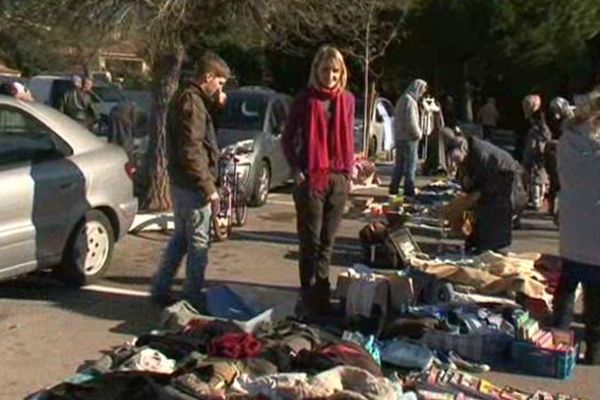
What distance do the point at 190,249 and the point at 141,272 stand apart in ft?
5.80

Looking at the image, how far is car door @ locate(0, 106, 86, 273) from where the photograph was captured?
27.0ft

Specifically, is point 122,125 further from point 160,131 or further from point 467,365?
point 467,365

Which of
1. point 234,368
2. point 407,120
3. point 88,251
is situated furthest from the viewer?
point 407,120

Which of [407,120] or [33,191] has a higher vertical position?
[407,120]

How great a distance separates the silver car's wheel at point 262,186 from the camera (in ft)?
49.0

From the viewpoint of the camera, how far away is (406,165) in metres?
16.3

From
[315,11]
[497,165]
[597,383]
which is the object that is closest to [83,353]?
[597,383]

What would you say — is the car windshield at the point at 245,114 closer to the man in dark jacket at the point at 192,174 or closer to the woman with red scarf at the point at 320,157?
the man in dark jacket at the point at 192,174

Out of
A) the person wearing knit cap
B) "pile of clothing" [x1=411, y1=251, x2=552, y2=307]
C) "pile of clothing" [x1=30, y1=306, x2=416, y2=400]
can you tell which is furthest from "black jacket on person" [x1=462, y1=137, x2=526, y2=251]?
the person wearing knit cap

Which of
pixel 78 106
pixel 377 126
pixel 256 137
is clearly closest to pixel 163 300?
pixel 256 137

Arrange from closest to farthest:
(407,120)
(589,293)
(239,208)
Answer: (589,293), (239,208), (407,120)

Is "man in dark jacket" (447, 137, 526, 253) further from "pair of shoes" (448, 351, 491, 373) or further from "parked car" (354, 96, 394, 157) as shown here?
"parked car" (354, 96, 394, 157)

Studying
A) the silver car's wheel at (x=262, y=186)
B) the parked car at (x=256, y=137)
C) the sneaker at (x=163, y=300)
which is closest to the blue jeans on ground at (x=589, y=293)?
the sneaker at (x=163, y=300)

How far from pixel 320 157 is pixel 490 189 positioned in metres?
2.49
